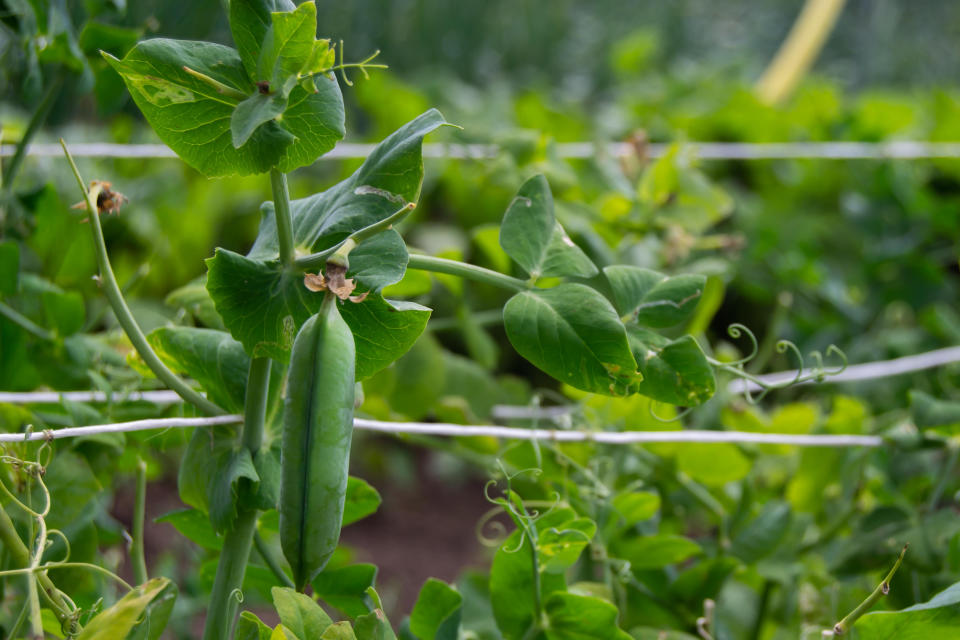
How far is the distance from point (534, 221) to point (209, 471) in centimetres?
23

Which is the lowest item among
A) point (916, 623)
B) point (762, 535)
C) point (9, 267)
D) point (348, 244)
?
point (762, 535)

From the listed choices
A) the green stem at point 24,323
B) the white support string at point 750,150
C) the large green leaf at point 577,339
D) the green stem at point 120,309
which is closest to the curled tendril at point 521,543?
the large green leaf at point 577,339

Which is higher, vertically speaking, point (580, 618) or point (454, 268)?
point (454, 268)

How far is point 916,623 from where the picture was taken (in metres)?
0.47

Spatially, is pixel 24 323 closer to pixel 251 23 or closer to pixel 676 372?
pixel 251 23

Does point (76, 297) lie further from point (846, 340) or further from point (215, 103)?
point (846, 340)

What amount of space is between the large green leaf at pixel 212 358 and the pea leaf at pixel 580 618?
0.22m

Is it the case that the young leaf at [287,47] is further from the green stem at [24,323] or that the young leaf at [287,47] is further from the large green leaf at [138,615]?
the green stem at [24,323]

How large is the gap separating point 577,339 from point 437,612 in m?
0.20

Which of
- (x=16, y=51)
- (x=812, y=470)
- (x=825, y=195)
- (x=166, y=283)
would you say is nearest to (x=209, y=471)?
(x=16, y=51)

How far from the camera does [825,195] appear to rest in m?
1.42

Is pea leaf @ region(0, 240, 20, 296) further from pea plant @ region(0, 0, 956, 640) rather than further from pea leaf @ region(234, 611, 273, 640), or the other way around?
pea leaf @ region(234, 611, 273, 640)

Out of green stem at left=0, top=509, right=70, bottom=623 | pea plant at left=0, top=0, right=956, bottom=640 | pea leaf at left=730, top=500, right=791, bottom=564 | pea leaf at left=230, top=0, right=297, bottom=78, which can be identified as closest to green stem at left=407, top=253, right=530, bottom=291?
pea plant at left=0, top=0, right=956, bottom=640

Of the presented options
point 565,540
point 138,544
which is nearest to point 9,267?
point 138,544
